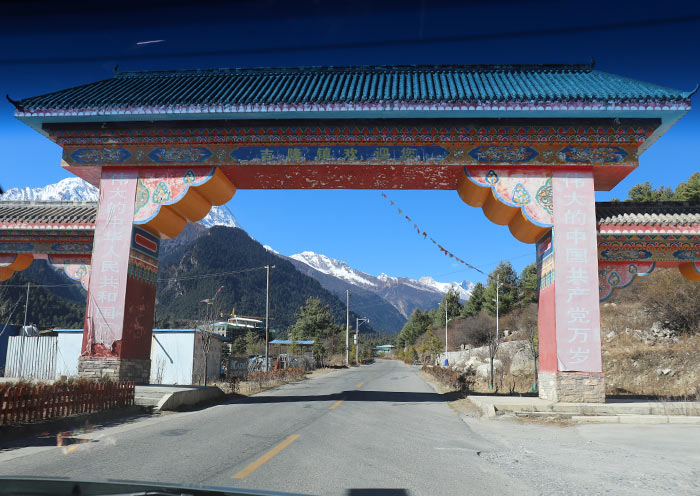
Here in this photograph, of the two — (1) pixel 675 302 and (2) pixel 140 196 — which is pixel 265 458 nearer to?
(2) pixel 140 196

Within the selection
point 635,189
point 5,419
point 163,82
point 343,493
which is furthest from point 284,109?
point 635,189

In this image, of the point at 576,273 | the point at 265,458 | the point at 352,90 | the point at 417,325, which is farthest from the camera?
the point at 417,325

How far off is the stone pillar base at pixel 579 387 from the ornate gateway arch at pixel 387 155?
0.03m

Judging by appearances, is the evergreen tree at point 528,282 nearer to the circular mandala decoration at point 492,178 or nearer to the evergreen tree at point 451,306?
the evergreen tree at point 451,306

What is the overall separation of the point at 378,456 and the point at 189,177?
9.86 meters

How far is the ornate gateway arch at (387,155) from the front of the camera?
520 inches

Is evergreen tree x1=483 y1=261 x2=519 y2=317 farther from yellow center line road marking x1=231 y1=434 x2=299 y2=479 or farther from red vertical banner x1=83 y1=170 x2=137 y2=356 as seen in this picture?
yellow center line road marking x1=231 y1=434 x2=299 y2=479

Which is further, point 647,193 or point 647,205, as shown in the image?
point 647,193

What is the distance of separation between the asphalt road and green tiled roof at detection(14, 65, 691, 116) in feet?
24.7

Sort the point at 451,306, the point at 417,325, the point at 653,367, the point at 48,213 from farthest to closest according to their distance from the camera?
the point at 417,325 < the point at 451,306 < the point at 653,367 < the point at 48,213

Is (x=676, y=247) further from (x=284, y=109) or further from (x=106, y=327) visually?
(x=106, y=327)

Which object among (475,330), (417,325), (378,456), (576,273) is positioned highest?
(576,273)

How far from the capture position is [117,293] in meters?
13.9

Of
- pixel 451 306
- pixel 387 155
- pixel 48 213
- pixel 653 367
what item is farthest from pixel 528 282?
pixel 48 213
